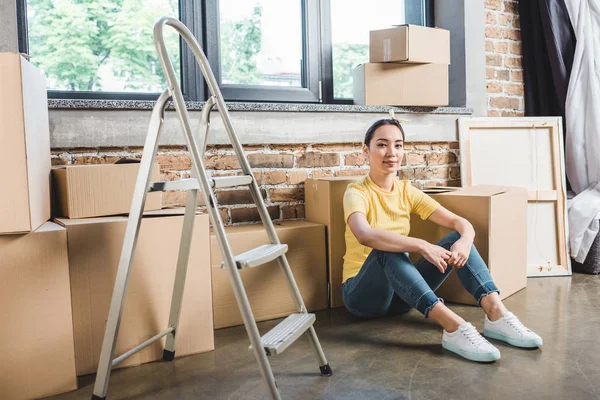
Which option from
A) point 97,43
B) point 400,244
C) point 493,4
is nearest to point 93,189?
point 97,43

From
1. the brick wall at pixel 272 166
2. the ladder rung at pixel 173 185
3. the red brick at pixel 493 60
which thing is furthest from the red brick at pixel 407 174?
the ladder rung at pixel 173 185

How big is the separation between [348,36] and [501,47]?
3.34 feet

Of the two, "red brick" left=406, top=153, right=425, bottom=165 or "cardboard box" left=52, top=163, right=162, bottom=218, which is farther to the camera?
"red brick" left=406, top=153, right=425, bottom=165

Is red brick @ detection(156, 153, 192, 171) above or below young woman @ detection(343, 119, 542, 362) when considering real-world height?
above

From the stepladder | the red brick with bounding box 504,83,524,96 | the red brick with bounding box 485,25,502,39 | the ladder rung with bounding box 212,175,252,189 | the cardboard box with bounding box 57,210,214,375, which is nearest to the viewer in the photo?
the stepladder

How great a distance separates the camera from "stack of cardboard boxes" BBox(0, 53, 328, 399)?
5.33ft

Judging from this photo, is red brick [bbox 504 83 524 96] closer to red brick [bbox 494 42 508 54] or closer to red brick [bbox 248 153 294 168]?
red brick [bbox 494 42 508 54]

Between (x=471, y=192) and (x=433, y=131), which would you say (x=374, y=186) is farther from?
(x=433, y=131)

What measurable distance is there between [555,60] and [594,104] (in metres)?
0.35

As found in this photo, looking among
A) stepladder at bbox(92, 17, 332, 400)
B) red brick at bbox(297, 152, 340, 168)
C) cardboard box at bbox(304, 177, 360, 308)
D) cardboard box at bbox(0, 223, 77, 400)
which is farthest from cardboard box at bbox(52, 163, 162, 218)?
red brick at bbox(297, 152, 340, 168)

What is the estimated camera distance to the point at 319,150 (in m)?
2.86

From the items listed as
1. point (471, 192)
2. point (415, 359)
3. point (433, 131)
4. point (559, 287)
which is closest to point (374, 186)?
point (471, 192)

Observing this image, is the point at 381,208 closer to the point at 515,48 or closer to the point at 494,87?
the point at 494,87

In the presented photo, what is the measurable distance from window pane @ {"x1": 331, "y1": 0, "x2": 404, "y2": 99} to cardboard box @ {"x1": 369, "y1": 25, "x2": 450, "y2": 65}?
0.84ft
